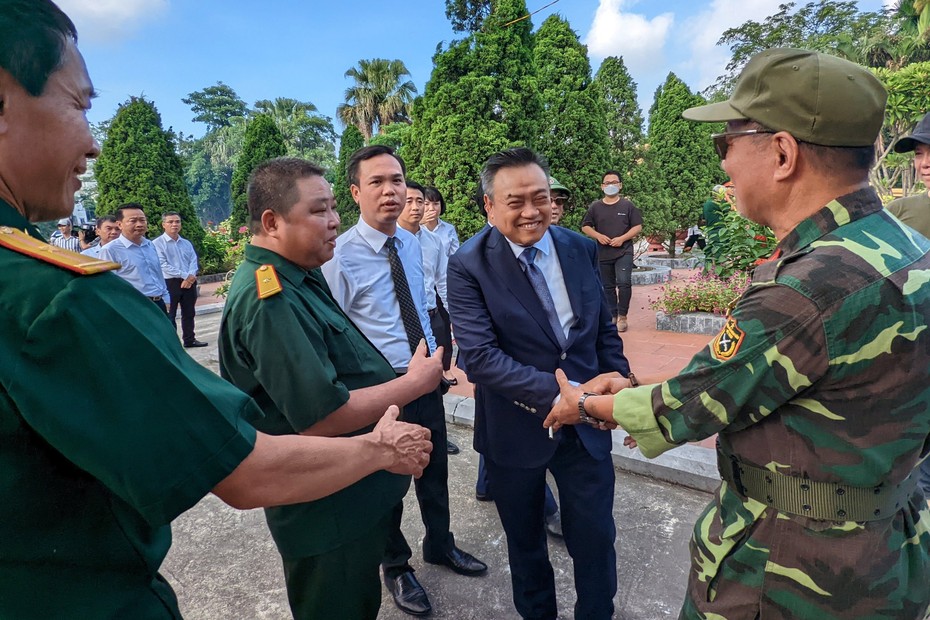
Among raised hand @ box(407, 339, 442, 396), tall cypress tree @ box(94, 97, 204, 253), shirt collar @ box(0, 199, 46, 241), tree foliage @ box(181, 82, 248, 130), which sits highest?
tree foliage @ box(181, 82, 248, 130)

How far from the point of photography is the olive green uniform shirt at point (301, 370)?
1562mm

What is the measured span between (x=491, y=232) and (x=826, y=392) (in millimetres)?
1544

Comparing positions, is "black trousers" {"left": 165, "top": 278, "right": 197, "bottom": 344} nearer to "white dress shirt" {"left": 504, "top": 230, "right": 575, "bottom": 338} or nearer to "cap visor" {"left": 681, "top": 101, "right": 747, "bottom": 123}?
"white dress shirt" {"left": 504, "top": 230, "right": 575, "bottom": 338}

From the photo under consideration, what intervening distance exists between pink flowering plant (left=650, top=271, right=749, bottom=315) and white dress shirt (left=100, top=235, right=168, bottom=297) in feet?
23.2

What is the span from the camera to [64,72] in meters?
0.86

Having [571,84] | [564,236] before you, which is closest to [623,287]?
[564,236]

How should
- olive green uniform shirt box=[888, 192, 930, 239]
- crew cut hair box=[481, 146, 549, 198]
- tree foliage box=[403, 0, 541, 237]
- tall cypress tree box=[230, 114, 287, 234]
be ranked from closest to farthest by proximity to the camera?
crew cut hair box=[481, 146, 549, 198] → olive green uniform shirt box=[888, 192, 930, 239] → tree foliage box=[403, 0, 541, 237] → tall cypress tree box=[230, 114, 287, 234]

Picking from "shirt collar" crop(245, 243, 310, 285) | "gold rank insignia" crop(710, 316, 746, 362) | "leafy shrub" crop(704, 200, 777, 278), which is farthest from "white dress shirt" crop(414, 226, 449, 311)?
"leafy shrub" crop(704, 200, 777, 278)

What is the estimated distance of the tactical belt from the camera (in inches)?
45.2

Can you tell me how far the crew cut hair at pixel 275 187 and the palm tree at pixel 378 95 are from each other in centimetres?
3234

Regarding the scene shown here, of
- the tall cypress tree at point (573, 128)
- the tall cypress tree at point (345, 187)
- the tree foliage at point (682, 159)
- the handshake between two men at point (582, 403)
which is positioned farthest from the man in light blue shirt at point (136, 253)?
the tree foliage at point (682, 159)

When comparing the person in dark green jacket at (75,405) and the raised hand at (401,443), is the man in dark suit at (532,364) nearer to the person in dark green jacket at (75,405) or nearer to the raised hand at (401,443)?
the raised hand at (401,443)

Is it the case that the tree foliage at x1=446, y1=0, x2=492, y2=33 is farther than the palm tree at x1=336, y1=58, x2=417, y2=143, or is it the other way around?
the palm tree at x1=336, y1=58, x2=417, y2=143

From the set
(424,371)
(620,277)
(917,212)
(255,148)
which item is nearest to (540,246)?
(424,371)
